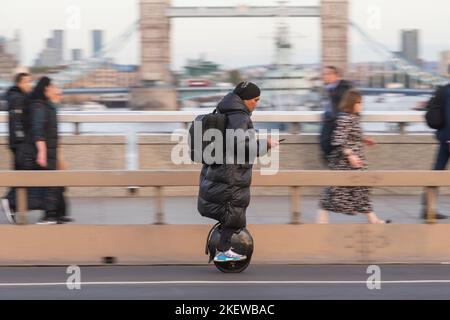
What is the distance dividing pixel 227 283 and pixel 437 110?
461cm

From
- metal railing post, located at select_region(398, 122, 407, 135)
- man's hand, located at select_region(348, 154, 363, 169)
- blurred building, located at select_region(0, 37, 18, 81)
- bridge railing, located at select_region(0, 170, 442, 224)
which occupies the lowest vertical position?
bridge railing, located at select_region(0, 170, 442, 224)

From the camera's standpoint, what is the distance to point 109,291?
7.47 meters

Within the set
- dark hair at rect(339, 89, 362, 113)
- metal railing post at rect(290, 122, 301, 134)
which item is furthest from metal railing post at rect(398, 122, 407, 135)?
dark hair at rect(339, 89, 362, 113)

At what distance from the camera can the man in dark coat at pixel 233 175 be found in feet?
25.8

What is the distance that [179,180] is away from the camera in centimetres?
876

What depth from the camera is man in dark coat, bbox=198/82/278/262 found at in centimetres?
788

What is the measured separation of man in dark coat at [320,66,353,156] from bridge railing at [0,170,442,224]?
1.17 metres

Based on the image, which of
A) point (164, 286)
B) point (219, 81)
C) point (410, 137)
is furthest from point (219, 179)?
point (219, 81)

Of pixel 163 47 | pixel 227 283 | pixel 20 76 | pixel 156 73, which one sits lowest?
pixel 227 283

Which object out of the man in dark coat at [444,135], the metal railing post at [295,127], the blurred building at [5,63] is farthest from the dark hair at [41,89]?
the blurred building at [5,63]

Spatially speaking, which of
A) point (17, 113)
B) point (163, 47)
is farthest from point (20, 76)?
point (163, 47)

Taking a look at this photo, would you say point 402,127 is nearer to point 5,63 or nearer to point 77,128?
point 77,128

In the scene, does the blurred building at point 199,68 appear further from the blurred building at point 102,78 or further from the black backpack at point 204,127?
the black backpack at point 204,127

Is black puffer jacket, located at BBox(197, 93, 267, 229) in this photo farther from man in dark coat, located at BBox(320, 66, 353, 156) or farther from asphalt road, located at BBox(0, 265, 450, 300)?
man in dark coat, located at BBox(320, 66, 353, 156)
